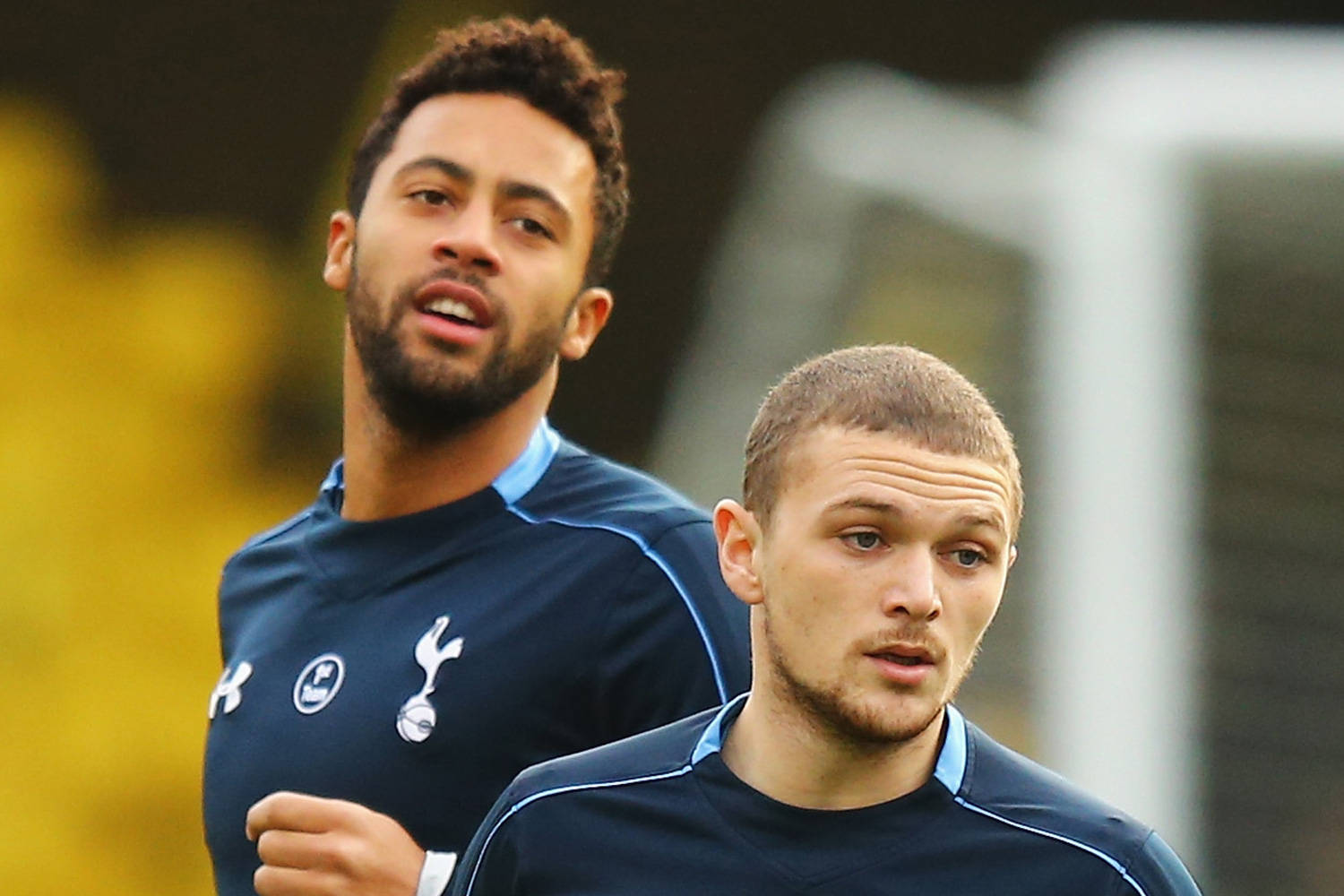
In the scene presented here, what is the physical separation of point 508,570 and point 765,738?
2.17 feet

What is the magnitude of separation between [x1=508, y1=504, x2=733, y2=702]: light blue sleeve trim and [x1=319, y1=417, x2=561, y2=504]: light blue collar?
29 millimetres

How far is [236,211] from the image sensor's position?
9.55m

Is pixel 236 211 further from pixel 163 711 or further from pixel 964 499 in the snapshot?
pixel 964 499

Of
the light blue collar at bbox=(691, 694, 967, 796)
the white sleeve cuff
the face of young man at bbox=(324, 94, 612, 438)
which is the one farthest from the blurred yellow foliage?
the light blue collar at bbox=(691, 694, 967, 796)

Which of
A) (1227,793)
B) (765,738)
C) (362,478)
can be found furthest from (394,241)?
(1227,793)

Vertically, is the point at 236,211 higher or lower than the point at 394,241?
higher

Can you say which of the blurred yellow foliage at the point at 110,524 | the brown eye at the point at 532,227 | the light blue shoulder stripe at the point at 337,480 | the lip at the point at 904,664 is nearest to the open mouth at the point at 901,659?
the lip at the point at 904,664

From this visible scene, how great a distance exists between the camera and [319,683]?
2967 mm

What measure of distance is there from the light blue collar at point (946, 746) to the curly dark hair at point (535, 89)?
898 millimetres

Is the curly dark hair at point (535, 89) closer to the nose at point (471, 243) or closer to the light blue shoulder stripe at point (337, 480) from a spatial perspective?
the nose at point (471, 243)

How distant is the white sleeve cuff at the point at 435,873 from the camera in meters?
2.67

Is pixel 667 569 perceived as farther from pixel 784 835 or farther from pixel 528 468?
pixel 784 835

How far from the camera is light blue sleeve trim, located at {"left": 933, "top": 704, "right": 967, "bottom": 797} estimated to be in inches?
93.3

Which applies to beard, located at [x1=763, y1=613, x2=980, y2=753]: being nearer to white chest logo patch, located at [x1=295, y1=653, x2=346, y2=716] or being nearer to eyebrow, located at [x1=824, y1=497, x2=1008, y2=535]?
eyebrow, located at [x1=824, y1=497, x2=1008, y2=535]
